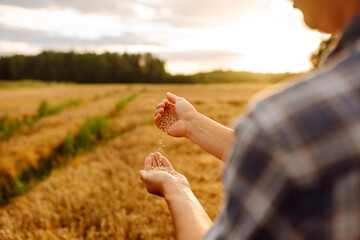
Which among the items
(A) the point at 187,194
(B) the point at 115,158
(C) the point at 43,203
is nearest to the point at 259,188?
(A) the point at 187,194

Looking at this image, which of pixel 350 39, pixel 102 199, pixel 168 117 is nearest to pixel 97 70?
pixel 102 199

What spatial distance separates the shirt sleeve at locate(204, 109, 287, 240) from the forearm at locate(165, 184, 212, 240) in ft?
1.64

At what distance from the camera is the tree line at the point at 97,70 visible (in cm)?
7638

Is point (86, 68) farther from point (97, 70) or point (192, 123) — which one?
point (192, 123)

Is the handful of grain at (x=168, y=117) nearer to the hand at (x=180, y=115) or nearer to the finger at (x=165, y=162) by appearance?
the hand at (x=180, y=115)

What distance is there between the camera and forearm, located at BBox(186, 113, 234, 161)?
1.57 m

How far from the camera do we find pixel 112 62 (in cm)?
8006

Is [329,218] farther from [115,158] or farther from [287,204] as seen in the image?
[115,158]

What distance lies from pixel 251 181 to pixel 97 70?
81480 millimetres

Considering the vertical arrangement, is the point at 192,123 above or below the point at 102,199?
above

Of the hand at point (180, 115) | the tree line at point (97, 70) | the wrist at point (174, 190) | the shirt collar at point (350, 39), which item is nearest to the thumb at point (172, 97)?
the hand at point (180, 115)

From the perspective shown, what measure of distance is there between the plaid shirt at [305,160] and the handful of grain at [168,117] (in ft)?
4.03

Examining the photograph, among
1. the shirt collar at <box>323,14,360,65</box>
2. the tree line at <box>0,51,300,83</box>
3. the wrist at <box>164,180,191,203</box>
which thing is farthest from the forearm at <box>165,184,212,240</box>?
the tree line at <box>0,51,300,83</box>

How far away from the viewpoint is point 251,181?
0.58 meters
